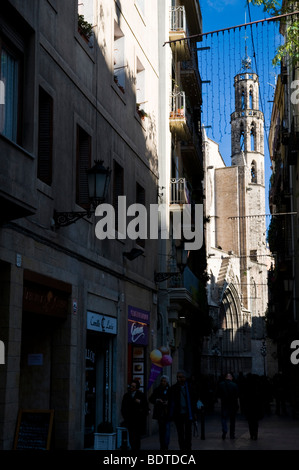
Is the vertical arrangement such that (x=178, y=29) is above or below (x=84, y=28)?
above

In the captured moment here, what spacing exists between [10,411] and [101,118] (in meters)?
7.47

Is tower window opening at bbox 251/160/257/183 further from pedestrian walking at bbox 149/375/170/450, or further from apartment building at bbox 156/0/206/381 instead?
pedestrian walking at bbox 149/375/170/450

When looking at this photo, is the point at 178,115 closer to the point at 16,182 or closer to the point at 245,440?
the point at 245,440

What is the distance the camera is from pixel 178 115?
25.4m

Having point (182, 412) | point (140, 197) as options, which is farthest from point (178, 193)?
point (182, 412)

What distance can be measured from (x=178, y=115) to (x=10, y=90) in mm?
14935

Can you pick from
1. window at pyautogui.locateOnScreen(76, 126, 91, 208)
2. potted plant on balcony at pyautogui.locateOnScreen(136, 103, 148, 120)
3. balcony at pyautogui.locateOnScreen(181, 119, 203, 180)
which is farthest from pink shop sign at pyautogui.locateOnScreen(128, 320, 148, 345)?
balcony at pyautogui.locateOnScreen(181, 119, 203, 180)

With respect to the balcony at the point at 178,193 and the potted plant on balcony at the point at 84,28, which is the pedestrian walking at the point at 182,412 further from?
the balcony at the point at 178,193

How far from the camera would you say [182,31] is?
26.4 metres

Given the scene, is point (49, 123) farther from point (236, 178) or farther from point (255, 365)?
point (236, 178)

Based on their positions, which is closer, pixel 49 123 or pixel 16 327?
pixel 16 327

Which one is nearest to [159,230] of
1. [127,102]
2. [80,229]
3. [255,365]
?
[127,102]

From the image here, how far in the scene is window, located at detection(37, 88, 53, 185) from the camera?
42.4 feet

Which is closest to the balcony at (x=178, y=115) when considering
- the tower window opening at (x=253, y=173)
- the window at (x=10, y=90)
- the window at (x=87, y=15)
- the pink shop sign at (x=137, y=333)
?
the pink shop sign at (x=137, y=333)
